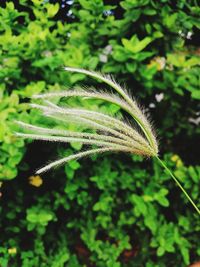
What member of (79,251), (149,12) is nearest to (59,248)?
(79,251)

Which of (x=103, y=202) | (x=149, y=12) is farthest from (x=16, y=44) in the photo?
(x=103, y=202)

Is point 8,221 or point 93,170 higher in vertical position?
point 93,170

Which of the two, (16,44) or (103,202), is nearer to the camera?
(16,44)

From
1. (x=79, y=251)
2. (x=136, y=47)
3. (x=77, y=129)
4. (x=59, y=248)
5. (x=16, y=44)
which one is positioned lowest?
(x=79, y=251)

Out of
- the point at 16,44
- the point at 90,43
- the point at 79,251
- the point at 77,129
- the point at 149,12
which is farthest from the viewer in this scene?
the point at 79,251

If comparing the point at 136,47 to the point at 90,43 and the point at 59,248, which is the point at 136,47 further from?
the point at 59,248

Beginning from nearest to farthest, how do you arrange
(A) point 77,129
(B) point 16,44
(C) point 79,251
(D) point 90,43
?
(A) point 77,129 → (B) point 16,44 → (D) point 90,43 → (C) point 79,251
